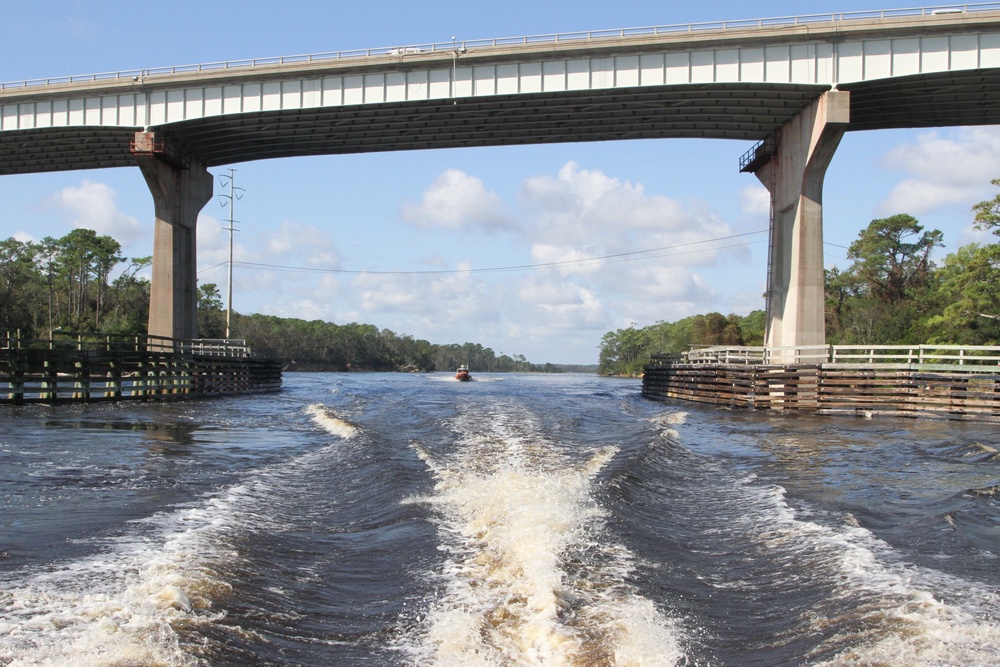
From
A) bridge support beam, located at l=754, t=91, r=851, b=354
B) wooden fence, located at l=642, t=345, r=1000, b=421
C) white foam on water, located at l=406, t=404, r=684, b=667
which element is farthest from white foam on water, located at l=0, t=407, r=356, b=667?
bridge support beam, located at l=754, t=91, r=851, b=354

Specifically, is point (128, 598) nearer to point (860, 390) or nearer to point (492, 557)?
point (492, 557)

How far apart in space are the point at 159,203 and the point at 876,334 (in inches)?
2510

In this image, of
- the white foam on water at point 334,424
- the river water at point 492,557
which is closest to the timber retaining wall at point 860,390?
the river water at point 492,557

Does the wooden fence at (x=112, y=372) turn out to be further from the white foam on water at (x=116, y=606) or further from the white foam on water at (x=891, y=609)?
the white foam on water at (x=891, y=609)

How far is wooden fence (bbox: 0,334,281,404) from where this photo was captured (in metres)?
28.0

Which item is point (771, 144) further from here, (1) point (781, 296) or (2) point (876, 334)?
(2) point (876, 334)

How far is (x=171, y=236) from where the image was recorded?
47.6 m

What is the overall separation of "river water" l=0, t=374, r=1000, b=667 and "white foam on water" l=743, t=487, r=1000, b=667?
0.09 ft

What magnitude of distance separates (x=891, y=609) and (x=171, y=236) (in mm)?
47663

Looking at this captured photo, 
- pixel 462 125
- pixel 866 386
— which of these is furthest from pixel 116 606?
pixel 462 125

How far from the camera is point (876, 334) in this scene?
75875 mm

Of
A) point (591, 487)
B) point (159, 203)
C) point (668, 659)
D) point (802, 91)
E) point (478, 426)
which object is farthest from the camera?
point (159, 203)

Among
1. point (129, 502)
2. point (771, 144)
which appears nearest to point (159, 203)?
point (771, 144)

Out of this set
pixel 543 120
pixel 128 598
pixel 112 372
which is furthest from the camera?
pixel 543 120
